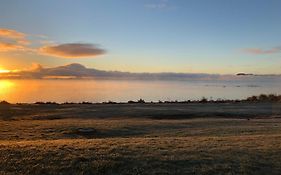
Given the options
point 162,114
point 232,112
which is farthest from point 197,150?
point 232,112

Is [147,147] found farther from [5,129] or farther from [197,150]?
[5,129]

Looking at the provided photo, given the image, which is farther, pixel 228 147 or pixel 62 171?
pixel 228 147

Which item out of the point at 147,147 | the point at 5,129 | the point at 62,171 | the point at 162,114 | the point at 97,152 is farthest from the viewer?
the point at 162,114

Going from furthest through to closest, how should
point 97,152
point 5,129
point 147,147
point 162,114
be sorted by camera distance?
point 162,114, point 5,129, point 147,147, point 97,152

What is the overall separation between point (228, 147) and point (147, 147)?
11.1 feet

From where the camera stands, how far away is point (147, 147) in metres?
16.5

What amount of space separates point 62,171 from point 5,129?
12.4 m

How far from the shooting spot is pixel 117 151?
1552 centimetres

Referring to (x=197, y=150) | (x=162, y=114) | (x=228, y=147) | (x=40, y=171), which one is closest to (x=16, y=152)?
(x=40, y=171)

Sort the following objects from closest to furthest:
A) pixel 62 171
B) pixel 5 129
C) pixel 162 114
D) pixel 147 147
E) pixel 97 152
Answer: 1. pixel 62 171
2. pixel 97 152
3. pixel 147 147
4. pixel 5 129
5. pixel 162 114

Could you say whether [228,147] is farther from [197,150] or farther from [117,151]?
[117,151]

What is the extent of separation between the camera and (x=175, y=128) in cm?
2550

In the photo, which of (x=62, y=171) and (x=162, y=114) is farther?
(x=162, y=114)

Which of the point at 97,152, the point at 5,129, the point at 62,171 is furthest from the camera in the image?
the point at 5,129
